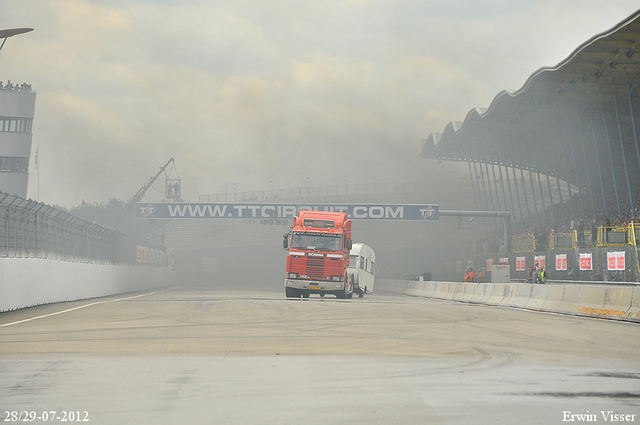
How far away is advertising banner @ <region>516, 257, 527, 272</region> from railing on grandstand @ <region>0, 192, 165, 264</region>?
21.6m

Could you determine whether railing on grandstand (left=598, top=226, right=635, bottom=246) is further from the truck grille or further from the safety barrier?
the truck grille

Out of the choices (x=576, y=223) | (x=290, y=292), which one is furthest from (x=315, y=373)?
(x=576, y=223)

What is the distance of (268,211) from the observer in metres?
68.8

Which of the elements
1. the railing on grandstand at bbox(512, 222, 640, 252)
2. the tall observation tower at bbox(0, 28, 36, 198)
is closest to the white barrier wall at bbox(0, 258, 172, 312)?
the railing on grandstand at bbox(512, 222, 640, 252)

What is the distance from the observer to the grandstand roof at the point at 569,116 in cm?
4206

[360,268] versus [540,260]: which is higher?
[540,260]

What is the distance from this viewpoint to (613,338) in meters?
13.7

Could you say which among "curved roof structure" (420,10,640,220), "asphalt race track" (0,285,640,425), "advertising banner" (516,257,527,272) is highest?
"curved roof structure" (420,10,640,220)

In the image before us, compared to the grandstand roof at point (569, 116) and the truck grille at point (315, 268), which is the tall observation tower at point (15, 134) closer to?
the grandstand roof at point (569, 116)

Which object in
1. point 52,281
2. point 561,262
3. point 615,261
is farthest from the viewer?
point 561,262

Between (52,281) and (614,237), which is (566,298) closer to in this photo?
(614,237)

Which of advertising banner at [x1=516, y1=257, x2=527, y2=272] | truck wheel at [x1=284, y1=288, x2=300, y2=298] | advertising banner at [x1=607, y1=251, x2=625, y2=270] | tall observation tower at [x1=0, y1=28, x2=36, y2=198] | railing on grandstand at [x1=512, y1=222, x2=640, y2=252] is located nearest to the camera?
advertising banner at [x1=607, y1=251, x2=625, y2=270]

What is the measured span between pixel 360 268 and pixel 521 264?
964 centimetres

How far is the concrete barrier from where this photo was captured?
19.2 metres
